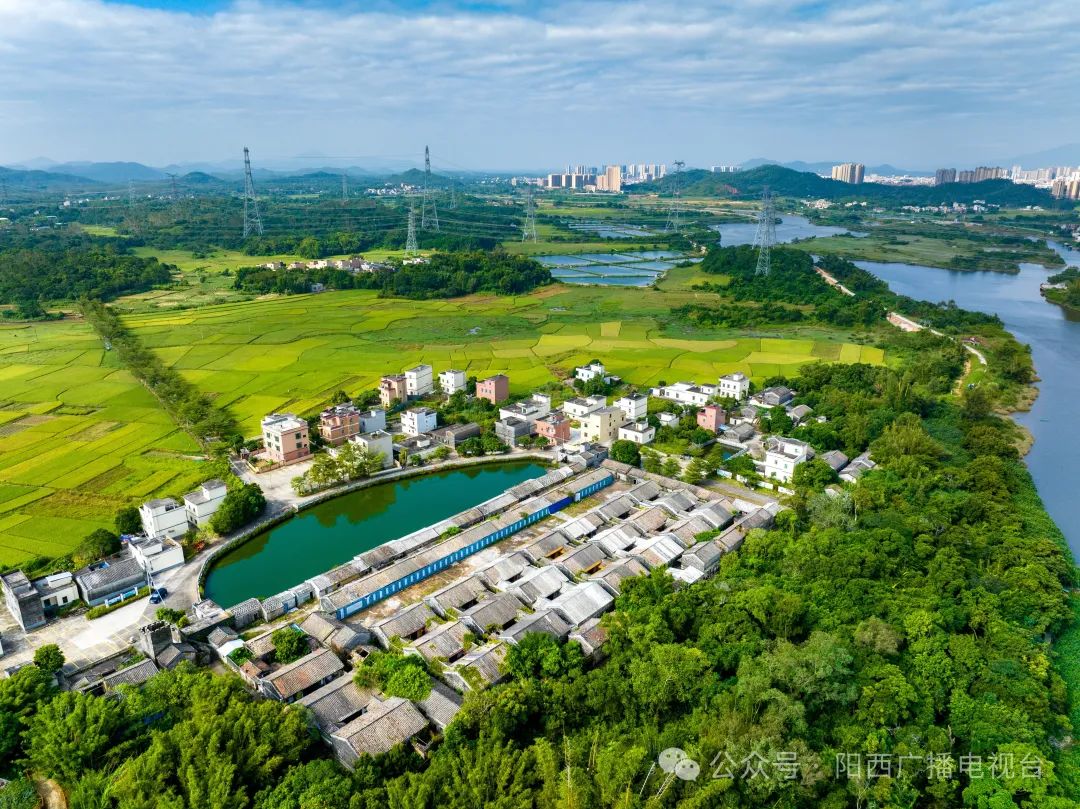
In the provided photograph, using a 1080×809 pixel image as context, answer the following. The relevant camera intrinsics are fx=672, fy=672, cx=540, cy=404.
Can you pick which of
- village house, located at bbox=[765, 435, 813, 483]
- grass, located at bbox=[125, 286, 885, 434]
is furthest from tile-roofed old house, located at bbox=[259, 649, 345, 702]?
grass, located at bbox=[125, 286, 885, 434]

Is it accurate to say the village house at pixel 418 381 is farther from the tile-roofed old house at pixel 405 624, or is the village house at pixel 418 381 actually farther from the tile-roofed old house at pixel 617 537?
the tile-roofed old house at pixel 405 624

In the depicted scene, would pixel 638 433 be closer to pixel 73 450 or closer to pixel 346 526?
pixel 346 526

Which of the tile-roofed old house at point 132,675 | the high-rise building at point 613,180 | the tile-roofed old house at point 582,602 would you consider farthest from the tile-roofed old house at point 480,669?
the high-rise building at point 613,180

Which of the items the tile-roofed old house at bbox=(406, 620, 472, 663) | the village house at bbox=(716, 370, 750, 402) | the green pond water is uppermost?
the village house at bbox=(716, 370, 750, 402)

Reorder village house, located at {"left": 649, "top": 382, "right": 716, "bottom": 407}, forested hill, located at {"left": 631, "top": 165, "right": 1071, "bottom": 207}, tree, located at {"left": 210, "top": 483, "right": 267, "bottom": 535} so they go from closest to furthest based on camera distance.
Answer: tree, located at {"left": 210, "top": 483, "right": 267, "bottom": 535} → village house, located at {"left": 649, "top": 382, "right": 716, "bottom": 407} → forested hill, located at {"left": 631, "top": 165, "right": 1071, "bottom": 207}

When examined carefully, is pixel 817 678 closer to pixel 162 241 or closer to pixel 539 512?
pixel 539 512

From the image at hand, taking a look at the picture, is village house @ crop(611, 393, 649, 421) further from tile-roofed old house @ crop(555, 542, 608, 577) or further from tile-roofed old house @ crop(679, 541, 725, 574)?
tile-roofed old house @ crop(555, 542, 608, 577)
